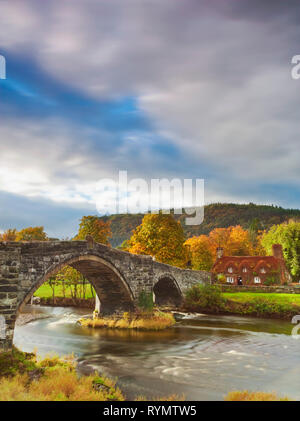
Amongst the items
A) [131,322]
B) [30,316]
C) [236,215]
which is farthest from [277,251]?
[236,215]

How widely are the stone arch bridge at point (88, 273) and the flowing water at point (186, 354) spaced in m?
3.35

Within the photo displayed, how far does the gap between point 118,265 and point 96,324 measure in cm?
575

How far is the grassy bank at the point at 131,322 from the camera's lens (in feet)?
94.0

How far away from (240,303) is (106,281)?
18.2 metres

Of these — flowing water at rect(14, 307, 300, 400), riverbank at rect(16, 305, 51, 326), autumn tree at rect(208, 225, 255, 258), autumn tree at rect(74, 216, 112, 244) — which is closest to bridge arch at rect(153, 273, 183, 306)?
flowing water at rect(14, 307, 300, 400)

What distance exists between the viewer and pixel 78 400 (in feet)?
36.0

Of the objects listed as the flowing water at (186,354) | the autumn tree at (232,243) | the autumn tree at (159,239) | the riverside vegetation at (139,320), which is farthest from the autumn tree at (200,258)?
the riverside vegetation at (139,320)

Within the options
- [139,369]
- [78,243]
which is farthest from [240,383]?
[78,243]

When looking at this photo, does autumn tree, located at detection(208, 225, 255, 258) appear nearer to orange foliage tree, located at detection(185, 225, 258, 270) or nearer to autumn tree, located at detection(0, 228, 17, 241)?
orange foliage tree, located at detection(185, 225, 258, 270)

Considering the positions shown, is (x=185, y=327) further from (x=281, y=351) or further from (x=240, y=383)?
(x=240, y=383)

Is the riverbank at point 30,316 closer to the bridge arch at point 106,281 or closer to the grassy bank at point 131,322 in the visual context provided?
the grassy bank at point 131,322

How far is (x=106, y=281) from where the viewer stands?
28234 millimetres

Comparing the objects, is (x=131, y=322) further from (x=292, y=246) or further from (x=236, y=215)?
(x=236, y=215)
